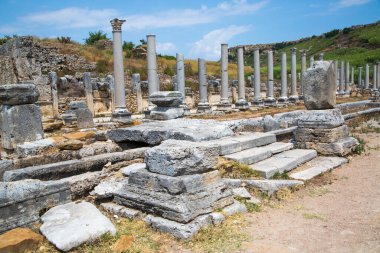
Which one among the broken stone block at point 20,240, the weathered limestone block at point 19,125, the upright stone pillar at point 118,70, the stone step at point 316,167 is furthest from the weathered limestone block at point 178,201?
the upright stone pillar at point 118,70

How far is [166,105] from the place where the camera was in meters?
9.77

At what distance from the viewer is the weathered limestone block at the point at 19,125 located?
6742 mm

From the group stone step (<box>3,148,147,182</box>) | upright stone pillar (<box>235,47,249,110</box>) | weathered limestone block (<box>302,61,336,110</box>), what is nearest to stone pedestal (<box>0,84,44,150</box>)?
stone step (<box>3,148,147,182</box>)

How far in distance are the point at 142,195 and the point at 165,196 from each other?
432mm

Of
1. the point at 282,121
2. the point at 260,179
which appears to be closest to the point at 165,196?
the point at 260,179

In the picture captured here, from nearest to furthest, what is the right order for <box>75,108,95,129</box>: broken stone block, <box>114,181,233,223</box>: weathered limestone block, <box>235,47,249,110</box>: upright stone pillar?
<box>114,181,233,223</box>: weathered limestone block
<box>75,108,95,129</box>: broken stone block
<box>235,47,249,110</box>: upright stone pillar

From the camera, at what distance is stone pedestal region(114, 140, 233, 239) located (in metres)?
4.20

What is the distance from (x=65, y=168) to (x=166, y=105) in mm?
4942

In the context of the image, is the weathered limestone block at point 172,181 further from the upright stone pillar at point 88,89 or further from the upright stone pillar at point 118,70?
the upright stone pillar at point 88,89

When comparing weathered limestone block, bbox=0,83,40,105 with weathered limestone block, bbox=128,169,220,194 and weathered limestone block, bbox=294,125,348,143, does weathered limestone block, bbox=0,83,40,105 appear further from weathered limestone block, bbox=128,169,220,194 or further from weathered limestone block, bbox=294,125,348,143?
weathered limestone block, bbox=294,125,348,143

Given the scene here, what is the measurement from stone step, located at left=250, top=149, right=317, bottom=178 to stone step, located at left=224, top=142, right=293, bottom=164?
0.09m

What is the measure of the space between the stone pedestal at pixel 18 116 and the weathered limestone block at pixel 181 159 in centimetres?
335

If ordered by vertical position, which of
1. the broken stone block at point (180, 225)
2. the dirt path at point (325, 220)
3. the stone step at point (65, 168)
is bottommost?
the dirt path at point (325, 220)

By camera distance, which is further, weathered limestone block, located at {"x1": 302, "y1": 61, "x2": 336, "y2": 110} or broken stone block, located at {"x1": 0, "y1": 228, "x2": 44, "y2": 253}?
weathered limestone block, located at {"x1": 302, "y1": 61, "x2": 336, "y2": 110}
